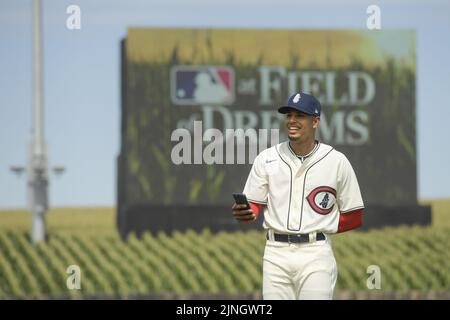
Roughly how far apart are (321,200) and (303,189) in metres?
0.14

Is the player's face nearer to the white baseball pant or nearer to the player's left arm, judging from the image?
the player's left arm

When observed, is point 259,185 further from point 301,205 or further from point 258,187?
point 301,205

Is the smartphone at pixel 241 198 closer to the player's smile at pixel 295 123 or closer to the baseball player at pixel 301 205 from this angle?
the baseball player at pixel 301 205

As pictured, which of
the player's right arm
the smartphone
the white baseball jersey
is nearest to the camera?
the smartphone

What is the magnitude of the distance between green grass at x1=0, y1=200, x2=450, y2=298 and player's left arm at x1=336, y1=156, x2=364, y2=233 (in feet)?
19.2

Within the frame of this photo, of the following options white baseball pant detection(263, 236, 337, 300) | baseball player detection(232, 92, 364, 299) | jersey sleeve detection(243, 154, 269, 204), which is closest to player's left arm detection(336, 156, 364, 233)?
baseball player detection(232, 92, 364, 299)

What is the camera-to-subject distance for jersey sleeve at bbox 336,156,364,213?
7363 millimetres

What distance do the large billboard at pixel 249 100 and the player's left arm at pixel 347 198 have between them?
559cm

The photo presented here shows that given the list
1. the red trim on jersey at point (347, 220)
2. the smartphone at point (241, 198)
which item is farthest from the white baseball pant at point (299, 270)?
the smartphone at point (241, 198)

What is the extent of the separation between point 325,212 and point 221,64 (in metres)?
6.24

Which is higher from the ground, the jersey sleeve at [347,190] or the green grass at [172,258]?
the jersey sleeve at [347,190]

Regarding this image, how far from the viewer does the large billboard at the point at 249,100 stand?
520 inches

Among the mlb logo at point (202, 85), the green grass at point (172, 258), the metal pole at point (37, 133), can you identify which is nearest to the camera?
the metal pole at point (37, 133)
